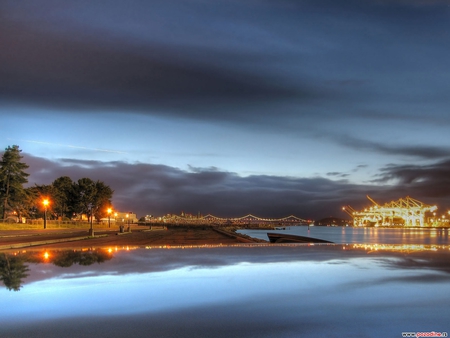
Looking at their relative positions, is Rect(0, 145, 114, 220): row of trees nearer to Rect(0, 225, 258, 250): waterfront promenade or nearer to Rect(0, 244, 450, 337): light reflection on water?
Rect(0, 225, 258, 250): waterfront promenade

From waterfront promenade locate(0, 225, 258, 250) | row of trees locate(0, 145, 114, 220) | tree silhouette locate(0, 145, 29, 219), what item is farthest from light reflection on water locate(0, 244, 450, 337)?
tree silhouette locate(0, 145, 29, 219)

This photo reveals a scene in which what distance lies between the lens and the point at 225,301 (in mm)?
11469

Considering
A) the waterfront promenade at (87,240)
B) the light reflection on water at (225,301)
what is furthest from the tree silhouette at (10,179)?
the light reflection on water at (225,301)

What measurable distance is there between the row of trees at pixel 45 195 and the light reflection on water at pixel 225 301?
5741 cm

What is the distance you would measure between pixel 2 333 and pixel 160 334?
2925 millimetres

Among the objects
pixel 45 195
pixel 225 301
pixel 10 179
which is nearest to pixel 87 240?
pixel 225 301

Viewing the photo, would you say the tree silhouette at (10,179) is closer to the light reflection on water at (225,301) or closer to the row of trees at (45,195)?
the row of trees at (45,195)

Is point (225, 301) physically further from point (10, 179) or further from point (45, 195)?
point (45, 195)

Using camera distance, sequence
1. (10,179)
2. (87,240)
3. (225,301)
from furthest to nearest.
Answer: (10,179)
(87,240)
(225,301)

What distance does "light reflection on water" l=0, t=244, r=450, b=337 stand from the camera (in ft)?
28.7

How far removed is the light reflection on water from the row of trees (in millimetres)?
57412

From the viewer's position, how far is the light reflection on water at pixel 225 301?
8758 millimetres

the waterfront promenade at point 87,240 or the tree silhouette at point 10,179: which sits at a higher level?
the tree silhouette at point 10,179

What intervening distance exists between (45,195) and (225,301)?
103686 mm
